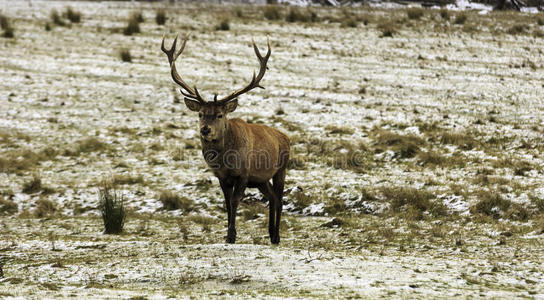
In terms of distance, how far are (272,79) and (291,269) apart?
1187 centimetres

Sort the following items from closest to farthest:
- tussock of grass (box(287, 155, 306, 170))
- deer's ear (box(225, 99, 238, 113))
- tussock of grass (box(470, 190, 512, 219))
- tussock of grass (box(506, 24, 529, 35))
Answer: deer's ear (box(225, 99, 238, 113)), tussock of grass (box(470, 190, 512, 219)), tussock of grass (box(287, 155, 306, 170)), tussock of grass (box(506, 24, 529, 35))

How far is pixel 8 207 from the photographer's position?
10695 millimetres

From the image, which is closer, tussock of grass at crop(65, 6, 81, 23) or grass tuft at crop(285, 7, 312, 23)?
grass tuft at crop(285, 7, 312, 23)

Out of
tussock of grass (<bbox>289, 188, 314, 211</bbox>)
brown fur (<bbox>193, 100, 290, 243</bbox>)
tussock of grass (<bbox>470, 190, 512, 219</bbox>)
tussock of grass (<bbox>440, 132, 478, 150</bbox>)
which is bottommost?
tussock of grass (<bbox>289, 188, 314, 211</bbox>)

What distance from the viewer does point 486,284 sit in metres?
5.84

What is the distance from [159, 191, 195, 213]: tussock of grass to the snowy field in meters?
0.05

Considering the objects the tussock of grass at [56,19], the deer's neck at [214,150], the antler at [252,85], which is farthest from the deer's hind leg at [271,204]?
the tussock of grass at [56,19]

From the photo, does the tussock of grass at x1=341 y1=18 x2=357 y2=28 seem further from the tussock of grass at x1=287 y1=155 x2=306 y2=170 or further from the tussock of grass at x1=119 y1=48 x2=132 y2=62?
the tussock of grass at x1=287 y1=155 x2=306 y2=170

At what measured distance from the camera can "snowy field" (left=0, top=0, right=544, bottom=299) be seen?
6.43 m

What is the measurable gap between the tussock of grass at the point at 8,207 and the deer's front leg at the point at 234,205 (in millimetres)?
4788

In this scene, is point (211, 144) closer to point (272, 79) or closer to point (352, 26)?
point (272, 79)

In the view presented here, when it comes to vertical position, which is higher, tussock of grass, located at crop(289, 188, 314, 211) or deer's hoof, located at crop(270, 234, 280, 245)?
deer's hoof, located at crop(270, 234, 280, 245)

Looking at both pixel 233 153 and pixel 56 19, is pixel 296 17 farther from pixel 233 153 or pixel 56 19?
pixel 233 153

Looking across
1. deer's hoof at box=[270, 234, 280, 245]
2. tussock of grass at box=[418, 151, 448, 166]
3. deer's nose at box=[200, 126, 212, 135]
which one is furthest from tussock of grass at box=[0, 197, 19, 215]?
tussock of grass at box=[418, 151, 448, 166]
